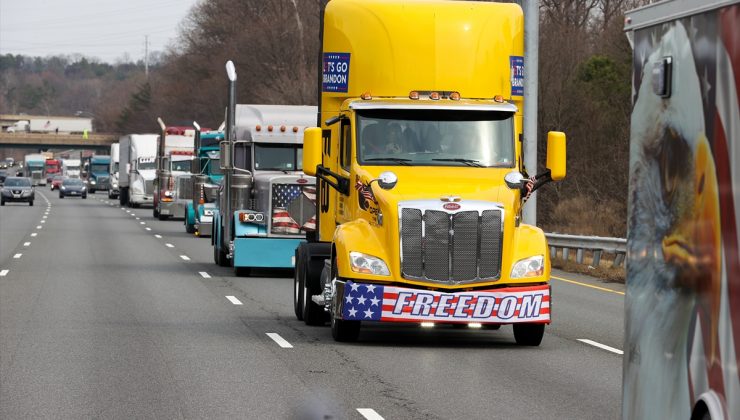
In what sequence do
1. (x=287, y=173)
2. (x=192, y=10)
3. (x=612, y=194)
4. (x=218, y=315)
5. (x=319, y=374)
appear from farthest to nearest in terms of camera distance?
(x=192, y=10), (x=612, y=194), (x=287, y=173), (x=218, y=315), (x=319, y=374)

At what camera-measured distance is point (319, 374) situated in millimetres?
12688

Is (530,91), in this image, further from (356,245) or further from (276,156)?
(356,245)

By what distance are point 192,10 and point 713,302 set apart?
111 m

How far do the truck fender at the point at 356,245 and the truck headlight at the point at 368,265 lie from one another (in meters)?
0.03

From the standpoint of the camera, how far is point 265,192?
87.2 feet

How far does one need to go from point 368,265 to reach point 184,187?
38710 mm

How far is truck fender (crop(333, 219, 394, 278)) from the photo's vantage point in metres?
14.6

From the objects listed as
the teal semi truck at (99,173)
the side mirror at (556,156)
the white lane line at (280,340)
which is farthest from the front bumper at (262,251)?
the teal semi truck at (99,173)

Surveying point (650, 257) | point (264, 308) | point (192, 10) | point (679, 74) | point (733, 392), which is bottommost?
point (264, 308)

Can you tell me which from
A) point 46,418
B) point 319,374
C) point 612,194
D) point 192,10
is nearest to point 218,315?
point 319,374

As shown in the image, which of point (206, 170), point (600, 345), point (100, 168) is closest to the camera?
point (600, 345)

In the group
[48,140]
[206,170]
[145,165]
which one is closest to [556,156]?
[206,170]

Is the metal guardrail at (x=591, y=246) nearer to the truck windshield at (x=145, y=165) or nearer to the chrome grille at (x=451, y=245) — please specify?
the chrome grille at (x=451, y=245)

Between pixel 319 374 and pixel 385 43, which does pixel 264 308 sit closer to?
pixel 385 43
